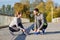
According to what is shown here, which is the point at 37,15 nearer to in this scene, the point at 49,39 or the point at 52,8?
the point at 49,39

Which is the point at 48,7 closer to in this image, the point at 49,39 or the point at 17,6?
the point at 17,6

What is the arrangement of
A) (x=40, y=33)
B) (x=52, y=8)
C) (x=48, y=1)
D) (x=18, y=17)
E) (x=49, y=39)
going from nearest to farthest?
(x=49, y=39) < (x=18, y=17) < (x=40, y=33) < (x=52, y=8) < (x=48, y=1)

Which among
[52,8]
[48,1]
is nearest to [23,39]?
[52,8]

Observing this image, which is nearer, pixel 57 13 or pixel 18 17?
pixel 18 17

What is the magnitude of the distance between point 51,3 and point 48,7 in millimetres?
1923

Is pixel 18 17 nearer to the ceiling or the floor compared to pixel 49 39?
nearer to the ceiling

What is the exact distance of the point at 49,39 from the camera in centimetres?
1136

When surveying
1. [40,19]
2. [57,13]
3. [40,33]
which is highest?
[40,19]

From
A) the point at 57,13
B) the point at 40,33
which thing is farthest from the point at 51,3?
the point at 40,33

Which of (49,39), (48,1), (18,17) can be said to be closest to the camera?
(49,39)

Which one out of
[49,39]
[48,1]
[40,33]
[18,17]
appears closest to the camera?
[49,39]

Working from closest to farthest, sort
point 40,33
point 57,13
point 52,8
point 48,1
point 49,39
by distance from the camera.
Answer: point 49,39 → point 40,33 → point 57,13 → point 52,8 → point 48,1

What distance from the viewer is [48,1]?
88.3 meters

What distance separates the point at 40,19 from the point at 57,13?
208 ft
